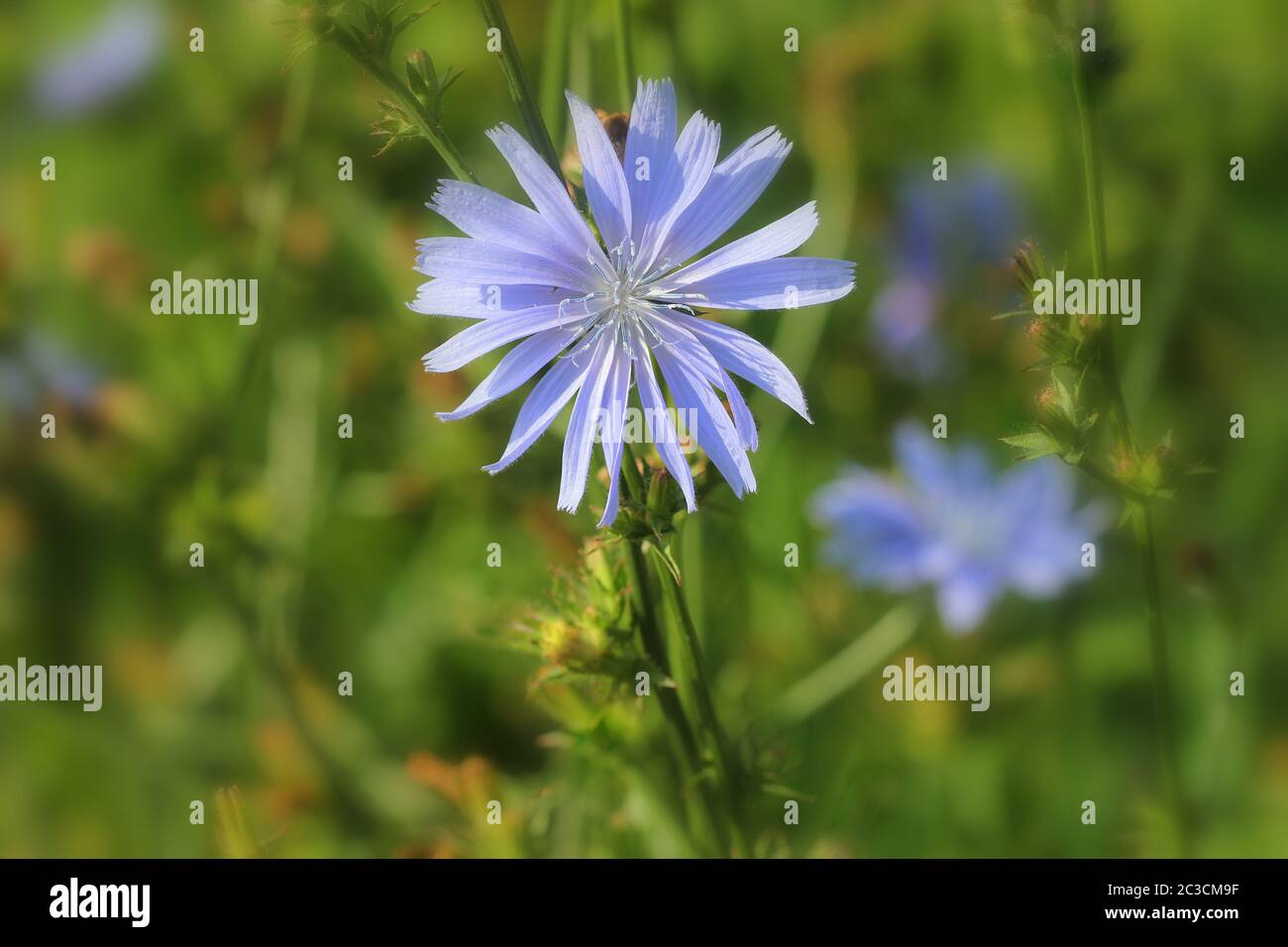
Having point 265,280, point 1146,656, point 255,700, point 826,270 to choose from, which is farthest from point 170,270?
point 1146,656

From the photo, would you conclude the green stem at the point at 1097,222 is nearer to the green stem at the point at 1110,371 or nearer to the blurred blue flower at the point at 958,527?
the green stem at the point at 1110,371

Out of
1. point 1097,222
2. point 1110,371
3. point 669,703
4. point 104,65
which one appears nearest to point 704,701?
point 669,703

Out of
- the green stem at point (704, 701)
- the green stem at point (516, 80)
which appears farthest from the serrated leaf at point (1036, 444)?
the green stem at point (516, 80)

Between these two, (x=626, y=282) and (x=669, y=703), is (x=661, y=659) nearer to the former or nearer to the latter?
(x=669, y=703)

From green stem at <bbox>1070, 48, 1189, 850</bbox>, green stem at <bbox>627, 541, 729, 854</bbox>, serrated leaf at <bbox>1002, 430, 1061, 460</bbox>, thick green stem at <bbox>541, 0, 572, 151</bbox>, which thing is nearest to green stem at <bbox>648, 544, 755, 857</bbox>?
green stem at <bbox>627, 541, 729, 854</bbox>

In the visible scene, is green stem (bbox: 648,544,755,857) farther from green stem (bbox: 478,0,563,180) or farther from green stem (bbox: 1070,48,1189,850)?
green stem (bbox: 1070,48,1189,850)
